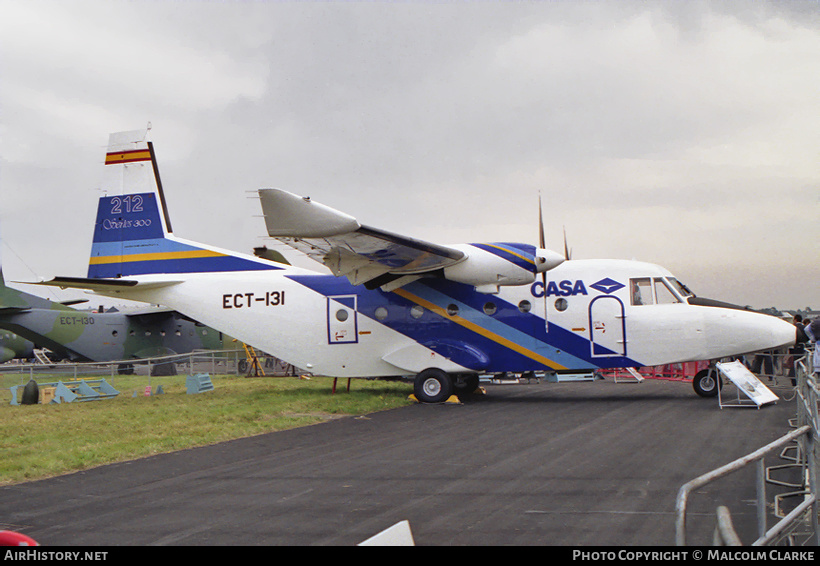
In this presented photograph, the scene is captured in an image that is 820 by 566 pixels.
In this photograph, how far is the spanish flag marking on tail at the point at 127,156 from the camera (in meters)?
17.7

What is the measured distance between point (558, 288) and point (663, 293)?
2361mm

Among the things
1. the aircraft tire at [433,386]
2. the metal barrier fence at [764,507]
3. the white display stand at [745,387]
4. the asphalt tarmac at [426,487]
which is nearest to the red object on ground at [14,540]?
the metal barrier fence at [764,507]

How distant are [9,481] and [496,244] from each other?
32.7 ft

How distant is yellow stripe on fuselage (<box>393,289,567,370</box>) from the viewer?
15.1 metres

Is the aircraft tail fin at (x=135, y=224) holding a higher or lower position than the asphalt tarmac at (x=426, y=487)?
higher

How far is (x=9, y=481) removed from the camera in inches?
303

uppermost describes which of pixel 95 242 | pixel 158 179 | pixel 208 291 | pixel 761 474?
pixel 158 179

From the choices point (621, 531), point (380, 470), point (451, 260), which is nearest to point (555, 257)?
point (451, 260)

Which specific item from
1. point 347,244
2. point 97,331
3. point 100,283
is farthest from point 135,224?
point 97,331

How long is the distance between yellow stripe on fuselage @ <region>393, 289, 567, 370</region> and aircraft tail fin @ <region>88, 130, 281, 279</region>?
4.22 metres

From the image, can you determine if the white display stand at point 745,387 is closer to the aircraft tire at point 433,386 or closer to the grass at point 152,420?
the aircraft tire at point 433,386

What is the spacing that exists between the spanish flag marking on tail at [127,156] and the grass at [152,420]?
6.47 meters

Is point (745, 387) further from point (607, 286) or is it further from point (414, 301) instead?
point (414, 301)

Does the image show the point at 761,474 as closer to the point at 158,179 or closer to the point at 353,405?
the point at 353,405
